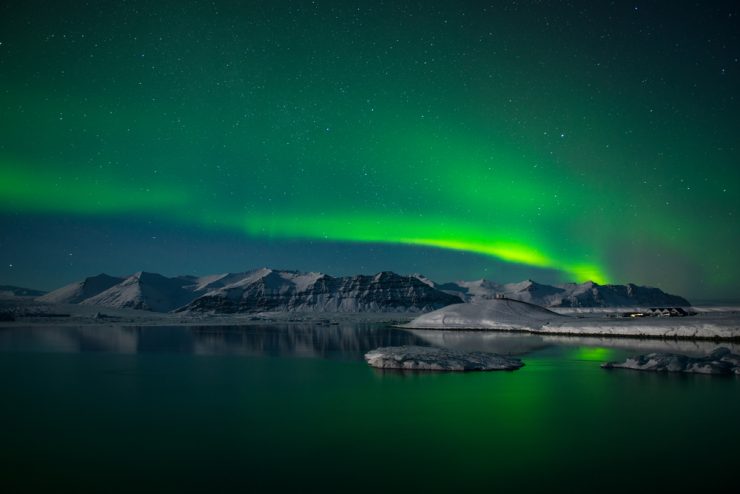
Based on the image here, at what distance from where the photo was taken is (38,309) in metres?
151

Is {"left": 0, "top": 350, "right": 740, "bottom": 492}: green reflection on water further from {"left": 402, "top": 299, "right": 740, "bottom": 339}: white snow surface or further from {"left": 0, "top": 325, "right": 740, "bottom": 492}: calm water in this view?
{"left": 402, "top": 299, "right": 740, "bottom": 339}: white snow surface

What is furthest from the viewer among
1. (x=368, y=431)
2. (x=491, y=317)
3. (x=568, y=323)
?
Answer: (x=491, y=317)

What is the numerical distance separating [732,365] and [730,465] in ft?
69.7

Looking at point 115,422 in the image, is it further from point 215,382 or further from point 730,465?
point 730,465

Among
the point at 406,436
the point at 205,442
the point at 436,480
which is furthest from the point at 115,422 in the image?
the point at 436,480

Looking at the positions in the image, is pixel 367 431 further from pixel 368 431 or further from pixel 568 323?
pixel 568 323

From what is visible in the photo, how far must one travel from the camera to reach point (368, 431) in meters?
18.5

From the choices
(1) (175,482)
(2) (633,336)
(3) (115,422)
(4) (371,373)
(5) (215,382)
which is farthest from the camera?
(2) (633,336)

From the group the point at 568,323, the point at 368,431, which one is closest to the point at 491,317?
the point at 568,323

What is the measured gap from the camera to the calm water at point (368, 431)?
13566 millimetres

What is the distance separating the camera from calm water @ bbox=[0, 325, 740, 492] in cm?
1357

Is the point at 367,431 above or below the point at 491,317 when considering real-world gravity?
below

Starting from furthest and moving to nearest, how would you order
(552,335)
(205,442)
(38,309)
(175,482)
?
(38,309) < (552,335) < (205,442) < (175,482)

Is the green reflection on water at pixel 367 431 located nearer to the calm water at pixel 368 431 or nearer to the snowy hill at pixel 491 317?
the calm water at pixel 368 431
